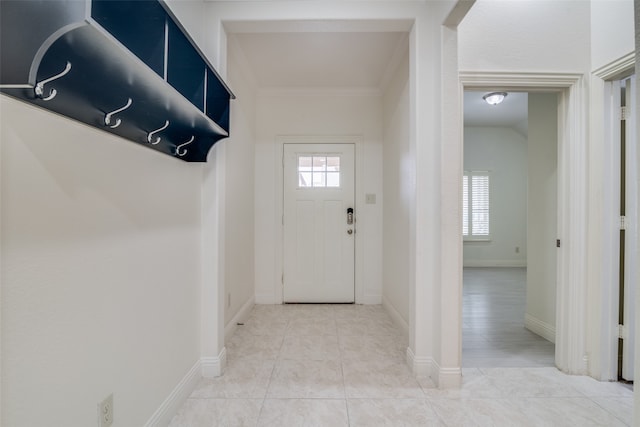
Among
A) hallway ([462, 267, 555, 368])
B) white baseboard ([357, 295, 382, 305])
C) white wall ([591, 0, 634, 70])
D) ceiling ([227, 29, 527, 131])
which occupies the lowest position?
hallway ([462, 267, 555, 368])

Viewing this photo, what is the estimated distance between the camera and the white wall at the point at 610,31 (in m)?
1.76

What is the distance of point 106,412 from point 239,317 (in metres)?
1.79

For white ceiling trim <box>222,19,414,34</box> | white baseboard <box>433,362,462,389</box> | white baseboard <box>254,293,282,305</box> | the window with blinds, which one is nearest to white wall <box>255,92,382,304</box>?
white baseboard <box>254,293,282,305</box>

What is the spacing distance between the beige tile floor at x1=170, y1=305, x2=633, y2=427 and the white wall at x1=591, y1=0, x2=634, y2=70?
2.09 meters

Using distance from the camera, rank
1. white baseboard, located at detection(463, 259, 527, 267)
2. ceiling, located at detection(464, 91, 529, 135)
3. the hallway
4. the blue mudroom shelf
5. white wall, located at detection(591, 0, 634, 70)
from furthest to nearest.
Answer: white baseboard, located at detection(463, 259, 527, 267) → ceiling, located at detection(464, 91, 529, 135) → the hallway → white wall, located at detection(591, 0, 634, 70) → the blue mudroom shelf

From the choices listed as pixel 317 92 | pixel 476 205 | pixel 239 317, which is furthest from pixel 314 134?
pixel 476 205

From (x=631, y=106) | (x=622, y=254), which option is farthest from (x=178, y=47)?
(x=622, y=254)

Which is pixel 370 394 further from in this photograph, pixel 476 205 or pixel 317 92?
pixel 476 205

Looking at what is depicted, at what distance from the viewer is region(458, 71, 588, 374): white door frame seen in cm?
197

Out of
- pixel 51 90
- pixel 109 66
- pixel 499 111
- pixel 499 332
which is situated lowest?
pixel 499 332

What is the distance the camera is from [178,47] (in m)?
1.23

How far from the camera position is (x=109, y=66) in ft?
2.96

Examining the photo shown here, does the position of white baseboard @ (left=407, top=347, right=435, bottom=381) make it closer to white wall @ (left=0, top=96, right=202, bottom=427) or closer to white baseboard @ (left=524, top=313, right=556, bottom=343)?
white baseboard @ (left=524, top=313, right=556, bottom=343)

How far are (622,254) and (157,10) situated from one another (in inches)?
114
